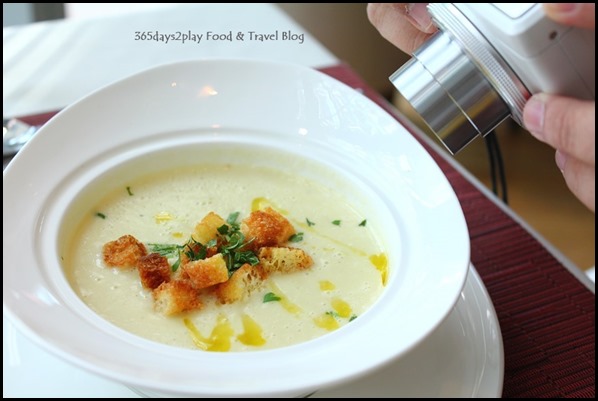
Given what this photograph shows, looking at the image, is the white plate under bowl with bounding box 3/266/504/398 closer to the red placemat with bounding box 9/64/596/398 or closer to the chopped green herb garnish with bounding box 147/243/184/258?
the red placemat with bounding box 9/64/596/398

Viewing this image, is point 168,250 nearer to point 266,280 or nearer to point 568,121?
point 266,280

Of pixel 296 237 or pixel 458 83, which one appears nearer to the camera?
pixel 458 83

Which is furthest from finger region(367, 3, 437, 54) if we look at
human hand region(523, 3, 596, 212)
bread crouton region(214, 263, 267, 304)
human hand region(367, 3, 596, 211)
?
bread crouton region(214, 263, 267, 304)

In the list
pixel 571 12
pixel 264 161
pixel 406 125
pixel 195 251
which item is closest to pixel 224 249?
pixel 195 251

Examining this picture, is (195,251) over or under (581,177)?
under

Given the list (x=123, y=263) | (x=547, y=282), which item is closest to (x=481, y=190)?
(x=547, y=282)

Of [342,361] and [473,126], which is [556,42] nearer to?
[473,126]
